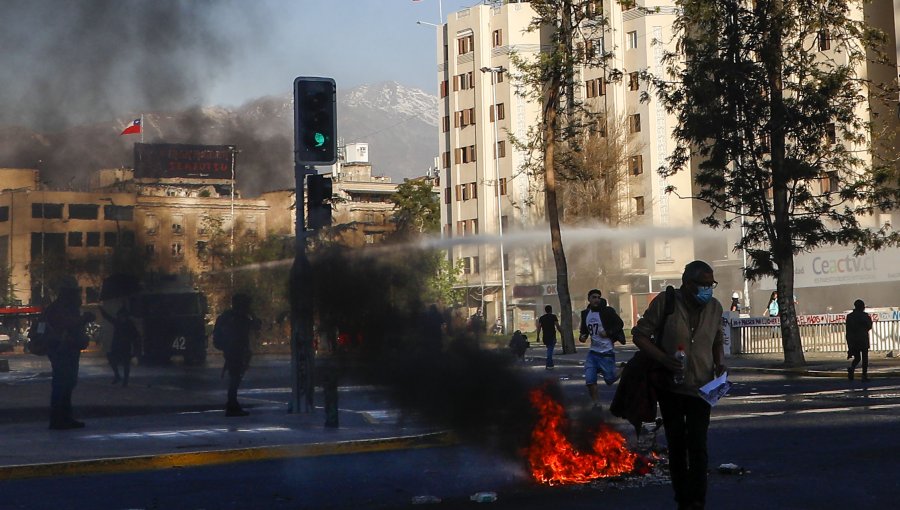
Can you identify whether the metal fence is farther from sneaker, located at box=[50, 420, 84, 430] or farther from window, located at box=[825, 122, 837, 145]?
sneaker, located at box=[50, 420, 84, 430]

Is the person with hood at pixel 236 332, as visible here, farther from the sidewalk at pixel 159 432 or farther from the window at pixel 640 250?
the window at pixel 640 250

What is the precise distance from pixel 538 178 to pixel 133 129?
53120 mm

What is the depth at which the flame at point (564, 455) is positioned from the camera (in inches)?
385

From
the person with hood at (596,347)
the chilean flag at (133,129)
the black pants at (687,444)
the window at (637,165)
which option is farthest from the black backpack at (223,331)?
the window at (637,165)

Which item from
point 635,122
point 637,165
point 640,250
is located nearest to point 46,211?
point 640,250

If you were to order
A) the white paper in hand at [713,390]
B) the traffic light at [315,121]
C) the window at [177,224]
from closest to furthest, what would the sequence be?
the white paper in hand at [713,390] → the window at [177,224] → the traffic light at [315,121]

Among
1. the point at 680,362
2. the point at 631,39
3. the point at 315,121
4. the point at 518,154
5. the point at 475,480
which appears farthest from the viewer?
the point at 518,154

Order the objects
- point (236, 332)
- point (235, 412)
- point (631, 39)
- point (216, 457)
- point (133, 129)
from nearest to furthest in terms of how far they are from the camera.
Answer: point (236, 332) < point (133, 129) < point (216, 457) < point (235, 412) < point (631, 39)

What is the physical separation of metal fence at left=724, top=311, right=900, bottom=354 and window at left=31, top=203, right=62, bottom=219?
2819cm

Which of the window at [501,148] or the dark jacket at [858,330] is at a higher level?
the window at [501,148]

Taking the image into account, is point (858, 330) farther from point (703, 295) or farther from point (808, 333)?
point (703, 295)

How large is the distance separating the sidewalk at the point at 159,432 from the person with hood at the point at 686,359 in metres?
3.60

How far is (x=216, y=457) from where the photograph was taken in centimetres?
1286

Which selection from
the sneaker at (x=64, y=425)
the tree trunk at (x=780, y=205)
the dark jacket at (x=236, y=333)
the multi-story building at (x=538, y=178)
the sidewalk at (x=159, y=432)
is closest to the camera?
the dark jacket at (x=236, y=333)
